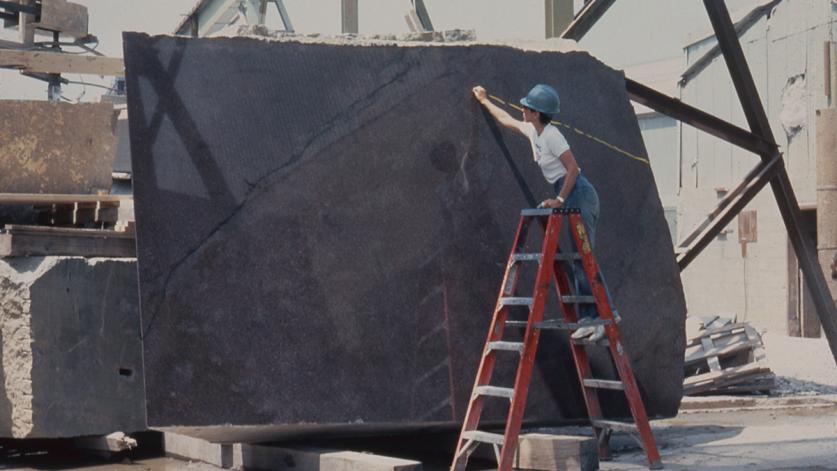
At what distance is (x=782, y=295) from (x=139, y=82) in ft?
53.6

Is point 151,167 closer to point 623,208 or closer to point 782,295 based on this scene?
point 623,208

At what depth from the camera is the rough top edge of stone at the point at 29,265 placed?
761 cm

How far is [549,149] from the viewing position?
6895 millimetres

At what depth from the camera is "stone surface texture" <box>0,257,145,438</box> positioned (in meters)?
7.61

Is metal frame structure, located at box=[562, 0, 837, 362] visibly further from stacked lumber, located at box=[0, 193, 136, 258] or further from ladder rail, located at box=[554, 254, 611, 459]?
stacked lumber, located at box=[0, 193, 136, 258]

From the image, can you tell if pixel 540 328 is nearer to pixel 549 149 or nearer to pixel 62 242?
pixel 549 149

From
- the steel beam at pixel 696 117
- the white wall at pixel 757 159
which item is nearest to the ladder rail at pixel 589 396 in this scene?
the steel beam at pixel 696 117

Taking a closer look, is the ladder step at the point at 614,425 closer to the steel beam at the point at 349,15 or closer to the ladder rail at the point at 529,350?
the ladder rail at the point at 529,350

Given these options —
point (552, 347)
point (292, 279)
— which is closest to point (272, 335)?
point (292, 279)

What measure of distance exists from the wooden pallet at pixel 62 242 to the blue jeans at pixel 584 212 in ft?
9.61

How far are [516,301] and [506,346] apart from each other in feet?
0.87

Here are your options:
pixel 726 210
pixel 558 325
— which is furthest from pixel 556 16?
pixel 558 325

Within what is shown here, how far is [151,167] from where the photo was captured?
21.5ft

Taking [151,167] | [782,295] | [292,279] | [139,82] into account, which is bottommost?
[782,295]
